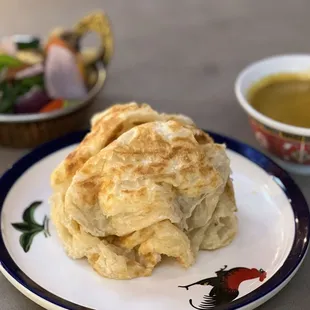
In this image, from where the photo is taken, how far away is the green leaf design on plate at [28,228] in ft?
3.95

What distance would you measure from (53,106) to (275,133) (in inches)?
25.4

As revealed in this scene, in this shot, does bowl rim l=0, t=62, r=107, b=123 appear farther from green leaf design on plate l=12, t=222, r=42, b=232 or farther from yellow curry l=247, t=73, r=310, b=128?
yellow curry l=247, t=73, r=310, b=128

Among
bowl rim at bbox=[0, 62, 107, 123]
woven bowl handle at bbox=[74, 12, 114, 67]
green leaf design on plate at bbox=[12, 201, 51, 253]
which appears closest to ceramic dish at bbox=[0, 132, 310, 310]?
green leaf design on plate at bbox=[12, 201, 51, 253]

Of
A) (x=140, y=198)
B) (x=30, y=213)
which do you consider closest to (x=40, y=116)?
(x=30, y=213)

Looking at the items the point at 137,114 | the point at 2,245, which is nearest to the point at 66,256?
the point at 2,245

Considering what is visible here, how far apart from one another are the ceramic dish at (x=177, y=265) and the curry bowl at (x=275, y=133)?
9 centimetres

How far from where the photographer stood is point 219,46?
225 centimetres

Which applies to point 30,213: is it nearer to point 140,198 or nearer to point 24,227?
point 24,227

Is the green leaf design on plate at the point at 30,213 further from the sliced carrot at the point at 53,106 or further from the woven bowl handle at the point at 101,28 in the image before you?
the woven bowl handle at the point at 101,28

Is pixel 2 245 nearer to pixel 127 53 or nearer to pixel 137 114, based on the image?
pixel 137 114

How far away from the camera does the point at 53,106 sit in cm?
161

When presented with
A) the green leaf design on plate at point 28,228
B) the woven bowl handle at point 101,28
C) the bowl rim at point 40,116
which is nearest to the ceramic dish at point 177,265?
the green leaf design on plate at point 28,228

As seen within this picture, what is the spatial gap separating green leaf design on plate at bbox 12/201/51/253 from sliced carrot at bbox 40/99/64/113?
39 centimetres

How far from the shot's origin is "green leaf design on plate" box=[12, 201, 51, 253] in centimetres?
120
